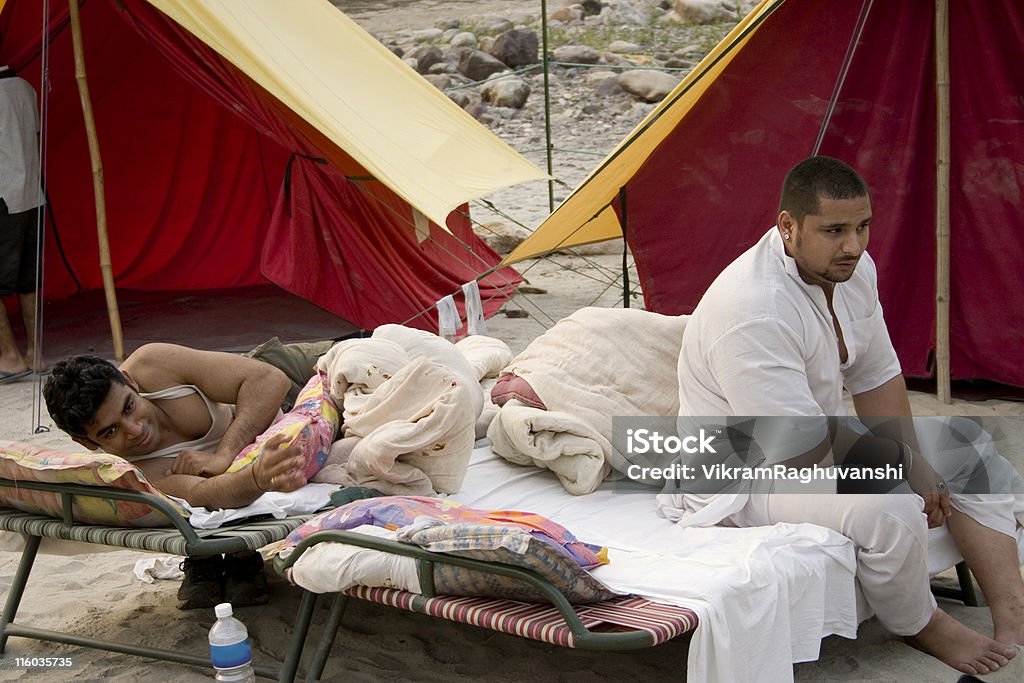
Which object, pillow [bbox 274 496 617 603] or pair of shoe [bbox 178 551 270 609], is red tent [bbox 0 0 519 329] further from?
pillow [bbox 274 496 617 603]

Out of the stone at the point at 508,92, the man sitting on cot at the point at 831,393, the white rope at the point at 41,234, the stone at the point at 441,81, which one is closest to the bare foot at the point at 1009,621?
the man sitting on cot at the point at 831,393

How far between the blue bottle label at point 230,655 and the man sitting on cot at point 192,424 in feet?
1.57

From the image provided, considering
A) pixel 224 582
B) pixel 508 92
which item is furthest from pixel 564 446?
pixel 508 92

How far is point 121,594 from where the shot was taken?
3557 mm

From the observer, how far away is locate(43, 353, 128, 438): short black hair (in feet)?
10.0

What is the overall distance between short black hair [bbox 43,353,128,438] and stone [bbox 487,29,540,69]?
1102 centimetres

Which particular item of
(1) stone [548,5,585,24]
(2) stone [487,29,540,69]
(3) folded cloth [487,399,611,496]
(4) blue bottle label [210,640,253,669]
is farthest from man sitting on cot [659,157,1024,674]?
(1) stone [548,5,585,24]

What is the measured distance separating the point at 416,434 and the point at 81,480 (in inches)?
32.0

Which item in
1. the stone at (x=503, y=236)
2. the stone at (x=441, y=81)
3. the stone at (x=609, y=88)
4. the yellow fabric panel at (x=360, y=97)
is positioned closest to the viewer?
the yellow fabric panel at (x=360, y=97)

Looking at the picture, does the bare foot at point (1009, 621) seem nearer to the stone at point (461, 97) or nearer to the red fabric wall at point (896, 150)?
the red fabric wall at point (896, 150)

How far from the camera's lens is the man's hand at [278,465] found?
314 centimetres

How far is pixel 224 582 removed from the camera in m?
3.43

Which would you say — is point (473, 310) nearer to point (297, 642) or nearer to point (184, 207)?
point (184, 207)

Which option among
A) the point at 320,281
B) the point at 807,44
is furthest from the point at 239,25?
the point at 807,44
